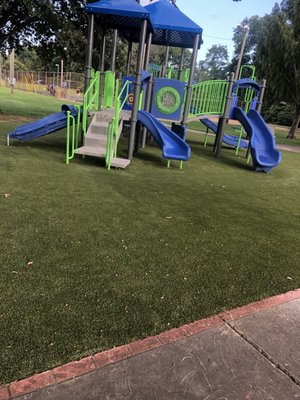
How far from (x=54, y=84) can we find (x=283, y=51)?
32345 mm

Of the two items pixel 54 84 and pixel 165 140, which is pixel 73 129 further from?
pixel 54 84

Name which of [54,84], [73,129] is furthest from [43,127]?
[54,84]

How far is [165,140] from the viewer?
920 cm

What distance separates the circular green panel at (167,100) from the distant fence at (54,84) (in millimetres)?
27682

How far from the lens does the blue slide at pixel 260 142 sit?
33.2 feet

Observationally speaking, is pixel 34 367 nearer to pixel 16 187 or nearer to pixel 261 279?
pixel 261 279

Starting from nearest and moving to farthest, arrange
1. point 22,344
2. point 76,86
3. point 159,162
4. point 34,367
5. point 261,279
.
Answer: point 34,367 < point 22,344 < point 261,279 < point 159,162 < point 76,86

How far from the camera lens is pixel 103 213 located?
17.1ft

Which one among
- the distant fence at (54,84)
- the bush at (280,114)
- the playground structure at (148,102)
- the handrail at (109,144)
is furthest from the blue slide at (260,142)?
the distant fence at (54,84)

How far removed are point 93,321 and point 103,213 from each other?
101 inches

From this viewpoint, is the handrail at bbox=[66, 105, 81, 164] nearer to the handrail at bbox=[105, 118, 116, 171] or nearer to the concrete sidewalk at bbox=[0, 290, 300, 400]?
the handrail at bbox=[105, 118, 116, 171]

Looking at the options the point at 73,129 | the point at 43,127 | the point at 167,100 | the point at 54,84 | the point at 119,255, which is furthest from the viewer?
the point at 54,84

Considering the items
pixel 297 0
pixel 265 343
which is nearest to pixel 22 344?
pixel 265 343

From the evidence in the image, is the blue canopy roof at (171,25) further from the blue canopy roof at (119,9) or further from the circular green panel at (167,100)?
the blue canopy roof at (119,9)
